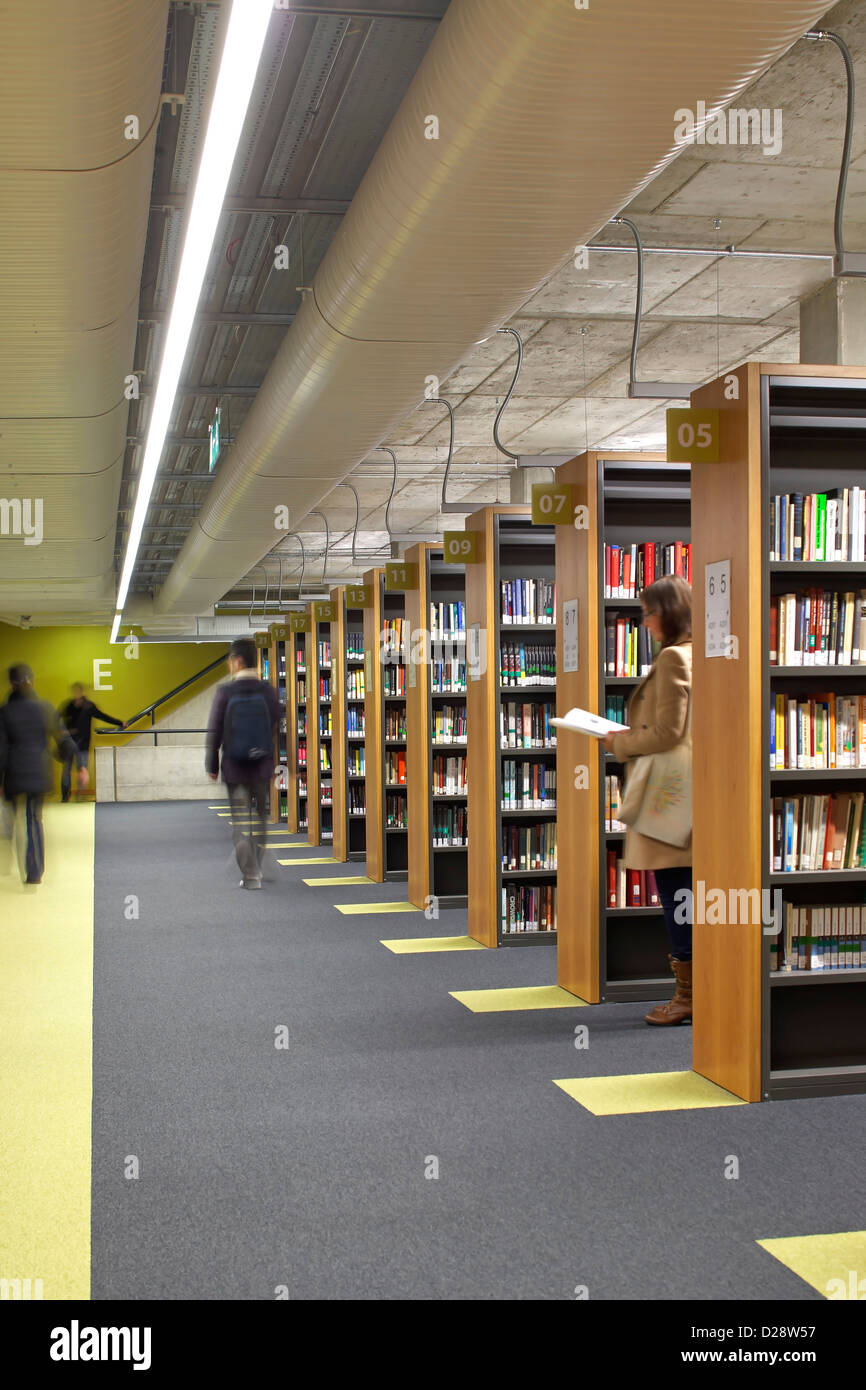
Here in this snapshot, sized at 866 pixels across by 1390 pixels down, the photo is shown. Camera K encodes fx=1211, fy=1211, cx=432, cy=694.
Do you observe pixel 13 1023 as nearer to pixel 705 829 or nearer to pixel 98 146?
pixel 705 829

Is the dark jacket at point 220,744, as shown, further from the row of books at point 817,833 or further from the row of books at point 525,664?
the row of books at point 817,833

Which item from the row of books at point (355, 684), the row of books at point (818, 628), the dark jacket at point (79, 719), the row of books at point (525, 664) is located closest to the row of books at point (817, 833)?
the row of books at point (818, 628)

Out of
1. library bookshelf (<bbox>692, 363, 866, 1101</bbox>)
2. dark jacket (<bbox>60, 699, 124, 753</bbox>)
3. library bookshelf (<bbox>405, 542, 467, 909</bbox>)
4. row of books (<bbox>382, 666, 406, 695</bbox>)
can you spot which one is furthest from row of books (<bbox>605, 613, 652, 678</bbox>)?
dark jacket (<bbox>60, 699, 124, 753</bbox>)

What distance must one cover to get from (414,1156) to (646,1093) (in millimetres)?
990

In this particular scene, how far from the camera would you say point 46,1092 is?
440cm

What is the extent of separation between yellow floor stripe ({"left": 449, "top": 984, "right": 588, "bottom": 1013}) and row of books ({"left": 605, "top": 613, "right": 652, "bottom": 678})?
5.11 ft

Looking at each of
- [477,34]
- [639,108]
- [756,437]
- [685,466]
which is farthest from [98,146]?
[685,466]

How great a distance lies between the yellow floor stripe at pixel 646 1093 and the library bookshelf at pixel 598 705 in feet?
3.79

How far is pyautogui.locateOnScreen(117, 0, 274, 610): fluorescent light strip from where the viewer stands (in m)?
3.15

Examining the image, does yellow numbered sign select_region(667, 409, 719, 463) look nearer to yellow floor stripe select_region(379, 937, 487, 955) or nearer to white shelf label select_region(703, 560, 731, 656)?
white shelf label select_region(703, 560, 731, 656)

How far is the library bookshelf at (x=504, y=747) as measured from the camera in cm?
707

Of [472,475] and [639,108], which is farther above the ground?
[472,475]

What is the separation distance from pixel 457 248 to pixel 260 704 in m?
4.57
